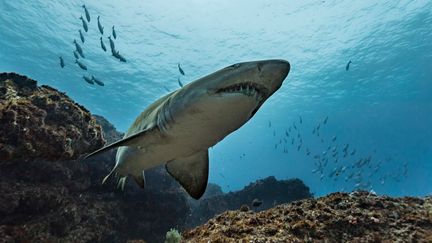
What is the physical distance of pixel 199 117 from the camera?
11.2 ft

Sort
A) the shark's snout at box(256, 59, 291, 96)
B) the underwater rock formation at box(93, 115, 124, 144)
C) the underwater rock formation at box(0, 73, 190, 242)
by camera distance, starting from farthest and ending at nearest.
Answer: the underwater rock formation at box(93, 115, 124, 144) → the underwater rock formation at box(0, 73, 190, 242) → the shark's snout at box(256, 59, 291, 96)

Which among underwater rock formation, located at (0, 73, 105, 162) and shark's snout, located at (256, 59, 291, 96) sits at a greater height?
underwater rock formation, located at (0, 73, 105, 162)

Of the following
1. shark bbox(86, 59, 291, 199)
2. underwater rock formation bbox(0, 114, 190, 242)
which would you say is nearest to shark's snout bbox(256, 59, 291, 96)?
shark bbox(86, 59, 291, 199)

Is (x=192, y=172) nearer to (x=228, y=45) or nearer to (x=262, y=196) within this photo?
(x=262, y=196)

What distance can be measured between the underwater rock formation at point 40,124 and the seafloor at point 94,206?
2 centimetres

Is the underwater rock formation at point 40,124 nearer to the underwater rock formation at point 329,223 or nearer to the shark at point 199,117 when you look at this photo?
the shark at point 199,117

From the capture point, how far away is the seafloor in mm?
4098

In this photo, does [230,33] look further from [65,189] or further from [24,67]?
[24,67]

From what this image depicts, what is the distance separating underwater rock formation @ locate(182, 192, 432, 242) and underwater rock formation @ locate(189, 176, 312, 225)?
1523cm

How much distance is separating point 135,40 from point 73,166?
25546mm

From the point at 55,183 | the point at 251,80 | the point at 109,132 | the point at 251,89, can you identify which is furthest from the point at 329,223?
the point at 109,132

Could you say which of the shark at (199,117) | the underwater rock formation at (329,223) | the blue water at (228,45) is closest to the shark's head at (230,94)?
the shark at (199,117)

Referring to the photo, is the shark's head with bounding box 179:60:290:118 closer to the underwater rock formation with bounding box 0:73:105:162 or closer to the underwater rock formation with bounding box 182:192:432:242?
the underwater rock formation with bounding box 182:192:432:242

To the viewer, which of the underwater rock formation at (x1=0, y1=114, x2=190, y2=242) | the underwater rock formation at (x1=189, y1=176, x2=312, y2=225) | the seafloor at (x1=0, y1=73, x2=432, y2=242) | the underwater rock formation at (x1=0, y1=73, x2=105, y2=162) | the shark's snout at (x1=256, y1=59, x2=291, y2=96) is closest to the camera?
the shark's snout at (x1=256, y1=59, x2=291, y2=96)
